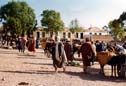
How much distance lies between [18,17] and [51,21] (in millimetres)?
9372

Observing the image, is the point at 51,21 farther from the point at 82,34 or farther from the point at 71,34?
the point at 82,34

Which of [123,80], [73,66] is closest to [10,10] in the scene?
[73,66]

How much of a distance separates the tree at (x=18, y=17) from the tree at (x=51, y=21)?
4558 millimetres

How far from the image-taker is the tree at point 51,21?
9012cm

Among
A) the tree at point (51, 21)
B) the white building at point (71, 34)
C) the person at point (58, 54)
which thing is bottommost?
the person at point (58, 54)

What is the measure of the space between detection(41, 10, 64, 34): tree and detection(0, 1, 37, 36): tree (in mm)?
4558

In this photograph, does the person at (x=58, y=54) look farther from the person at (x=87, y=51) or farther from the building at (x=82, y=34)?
the building at (x=82, y=34)

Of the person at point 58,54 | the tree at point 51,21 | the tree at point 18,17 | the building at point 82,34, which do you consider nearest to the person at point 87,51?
the person at point 58,54

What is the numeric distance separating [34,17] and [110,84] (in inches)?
2847

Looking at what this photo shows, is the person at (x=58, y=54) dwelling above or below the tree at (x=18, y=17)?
below

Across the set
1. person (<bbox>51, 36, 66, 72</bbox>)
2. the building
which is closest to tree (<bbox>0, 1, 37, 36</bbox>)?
the building

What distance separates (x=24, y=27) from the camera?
3305 inches

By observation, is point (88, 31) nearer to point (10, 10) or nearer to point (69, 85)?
point (10, 10)

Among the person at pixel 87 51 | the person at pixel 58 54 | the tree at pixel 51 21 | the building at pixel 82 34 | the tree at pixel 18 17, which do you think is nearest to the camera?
the person at pixel 58 54
